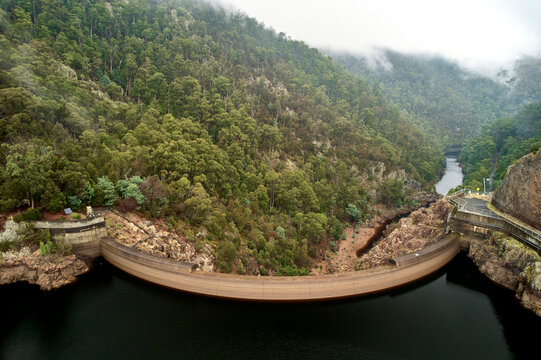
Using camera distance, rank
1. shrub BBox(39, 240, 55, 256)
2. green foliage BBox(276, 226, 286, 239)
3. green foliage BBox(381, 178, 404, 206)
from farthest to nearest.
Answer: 1. green foliage BBox(381, 178, 404, 206)
2. green foliage BBox(276, 226, 286, 239)
3. shrub BBox(39, 240, 55, 256)

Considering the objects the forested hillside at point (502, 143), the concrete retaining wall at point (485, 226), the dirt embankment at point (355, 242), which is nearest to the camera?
the concrete retaining wall at point (485, 226)

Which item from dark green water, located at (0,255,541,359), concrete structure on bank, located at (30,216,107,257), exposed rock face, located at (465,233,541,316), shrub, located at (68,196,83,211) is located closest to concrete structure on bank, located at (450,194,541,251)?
exposed rock face, located at (465,233,541,316)

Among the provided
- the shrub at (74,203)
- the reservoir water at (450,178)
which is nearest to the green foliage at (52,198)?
the shrub at (74,203)

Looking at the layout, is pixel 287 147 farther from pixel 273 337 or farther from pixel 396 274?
pixel 273 337

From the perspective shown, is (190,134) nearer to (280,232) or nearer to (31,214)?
(280,232)

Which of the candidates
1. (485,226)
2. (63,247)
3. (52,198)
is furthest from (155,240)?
(485,226)

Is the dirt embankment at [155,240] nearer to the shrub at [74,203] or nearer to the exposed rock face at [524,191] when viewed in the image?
the shrub at [74,203]

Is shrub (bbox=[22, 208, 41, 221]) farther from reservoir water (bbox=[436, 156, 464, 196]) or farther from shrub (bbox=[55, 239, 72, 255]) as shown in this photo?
reservoir water (bbox=[436, 156, 464, 196])
